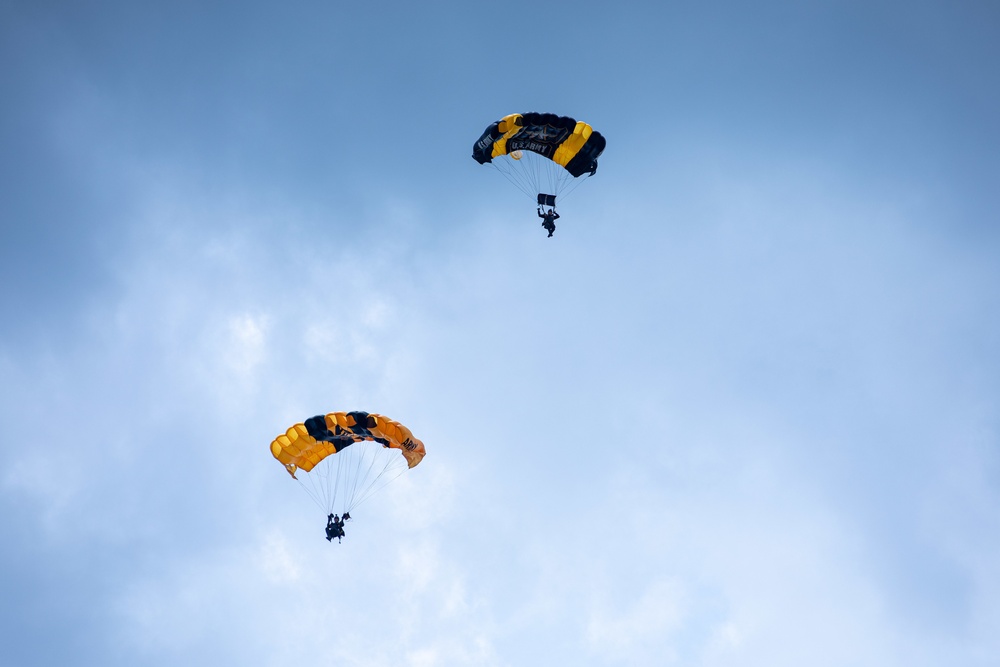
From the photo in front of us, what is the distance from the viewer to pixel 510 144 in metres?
37.5

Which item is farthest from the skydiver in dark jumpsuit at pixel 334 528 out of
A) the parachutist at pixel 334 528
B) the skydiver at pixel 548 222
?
the skydiver at pixel 548 222

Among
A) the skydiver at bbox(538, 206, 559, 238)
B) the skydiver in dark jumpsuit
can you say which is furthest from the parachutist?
the skydiver at bbox(538, 206, 559, 238)

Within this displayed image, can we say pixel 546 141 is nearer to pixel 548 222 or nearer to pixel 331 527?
pixel 548 222

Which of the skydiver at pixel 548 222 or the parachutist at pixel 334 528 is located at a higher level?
the skydiver at pixel 548 222

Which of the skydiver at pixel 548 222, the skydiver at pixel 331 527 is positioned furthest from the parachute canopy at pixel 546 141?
the skydiver at pixel 331 527

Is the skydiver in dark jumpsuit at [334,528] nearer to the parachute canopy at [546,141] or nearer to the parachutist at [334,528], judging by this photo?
the parachutist at [334,528]

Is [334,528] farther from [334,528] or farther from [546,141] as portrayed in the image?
[546,141]

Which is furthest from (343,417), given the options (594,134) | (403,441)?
(594,134)

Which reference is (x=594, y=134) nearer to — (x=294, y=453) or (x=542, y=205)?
(x=542, y=205)

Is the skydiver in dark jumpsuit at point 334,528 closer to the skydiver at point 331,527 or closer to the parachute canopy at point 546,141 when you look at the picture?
the skydiver at point 331,527

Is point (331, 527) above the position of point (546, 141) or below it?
below

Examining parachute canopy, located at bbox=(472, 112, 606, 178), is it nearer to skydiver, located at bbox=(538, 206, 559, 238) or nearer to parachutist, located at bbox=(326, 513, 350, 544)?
skydiver, located at bbox=(538, 206, 559, 238)

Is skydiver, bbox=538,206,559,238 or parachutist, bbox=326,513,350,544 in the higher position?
skydiver, bbox=538,206,559,238

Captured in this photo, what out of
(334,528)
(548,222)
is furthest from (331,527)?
(548,222)
